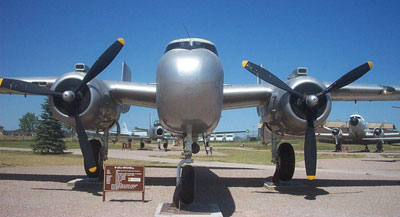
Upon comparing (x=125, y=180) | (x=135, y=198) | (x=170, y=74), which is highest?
(x=170, y=74)

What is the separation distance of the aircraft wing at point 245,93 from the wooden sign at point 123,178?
385cm

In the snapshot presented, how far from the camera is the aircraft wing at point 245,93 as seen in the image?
33.9 feet

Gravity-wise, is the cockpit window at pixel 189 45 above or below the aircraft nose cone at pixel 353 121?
above

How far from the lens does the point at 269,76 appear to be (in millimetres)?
9453

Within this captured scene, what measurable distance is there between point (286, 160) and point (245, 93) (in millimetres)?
2921

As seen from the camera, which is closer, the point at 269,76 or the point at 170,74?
the point at 170,74

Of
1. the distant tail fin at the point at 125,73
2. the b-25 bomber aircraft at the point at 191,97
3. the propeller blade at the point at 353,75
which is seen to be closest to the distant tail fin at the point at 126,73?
the distant tail fin at the point at 125,73

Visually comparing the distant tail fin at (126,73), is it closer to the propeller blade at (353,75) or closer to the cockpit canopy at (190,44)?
the cockpit canopy at (190,44)

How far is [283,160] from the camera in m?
11.0

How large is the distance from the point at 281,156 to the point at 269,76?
3.30 meters

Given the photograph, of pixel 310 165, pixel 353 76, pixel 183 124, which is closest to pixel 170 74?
pixel 183 124

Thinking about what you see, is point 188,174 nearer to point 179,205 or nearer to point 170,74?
point 179,205

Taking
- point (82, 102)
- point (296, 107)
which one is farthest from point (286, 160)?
point (82, 102)

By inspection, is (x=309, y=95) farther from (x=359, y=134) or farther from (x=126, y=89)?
(x=359, y=134)
